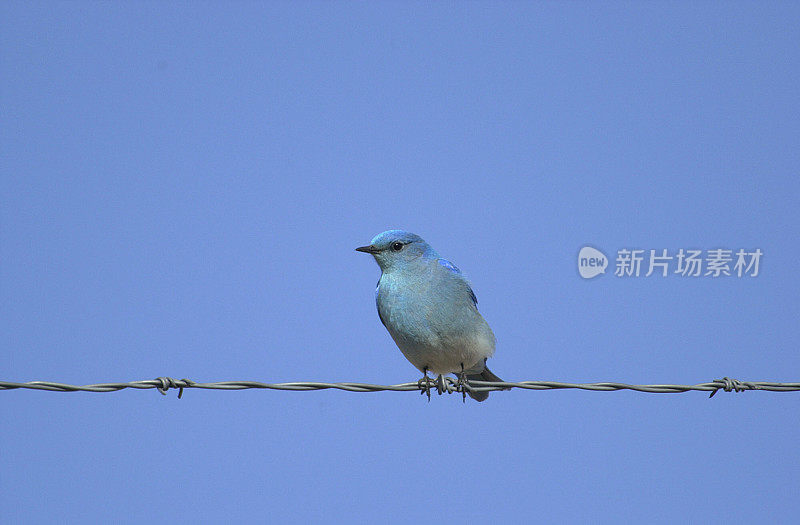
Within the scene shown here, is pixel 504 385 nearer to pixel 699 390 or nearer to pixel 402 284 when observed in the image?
pixel 699 390

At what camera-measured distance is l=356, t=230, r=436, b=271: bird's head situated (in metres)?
7.93

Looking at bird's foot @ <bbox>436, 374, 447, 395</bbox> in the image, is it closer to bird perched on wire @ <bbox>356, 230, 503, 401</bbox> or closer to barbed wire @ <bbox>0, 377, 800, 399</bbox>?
bird perched on wire @ <bbox>356, 230, 503, 401</bbox>

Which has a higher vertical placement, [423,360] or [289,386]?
[423,360]

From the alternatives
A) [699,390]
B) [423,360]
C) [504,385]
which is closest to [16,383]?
[504,385]

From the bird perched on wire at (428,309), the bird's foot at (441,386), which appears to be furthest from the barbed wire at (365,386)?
the bird perched on wire at (428,309)

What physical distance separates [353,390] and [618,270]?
4.54m

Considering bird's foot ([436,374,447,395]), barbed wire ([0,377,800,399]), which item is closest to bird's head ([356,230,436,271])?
bird's foot ([436,374,447,395])

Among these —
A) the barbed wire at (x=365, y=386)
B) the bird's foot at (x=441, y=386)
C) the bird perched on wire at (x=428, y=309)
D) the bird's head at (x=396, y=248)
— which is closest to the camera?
the barbed wire at (x=365, y=386)

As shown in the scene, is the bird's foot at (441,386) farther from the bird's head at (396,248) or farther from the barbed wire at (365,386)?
the bird's head at (396,248)

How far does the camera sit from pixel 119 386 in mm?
5152

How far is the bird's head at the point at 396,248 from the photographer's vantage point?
7930 millimetres

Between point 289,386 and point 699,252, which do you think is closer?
point 289,386

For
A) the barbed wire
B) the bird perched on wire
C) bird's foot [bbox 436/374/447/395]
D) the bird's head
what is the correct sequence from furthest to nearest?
the bird's head < the bird perched on wire < bird's foot [bbox 436/374/447/395] < the barbed wire

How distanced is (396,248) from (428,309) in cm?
80
